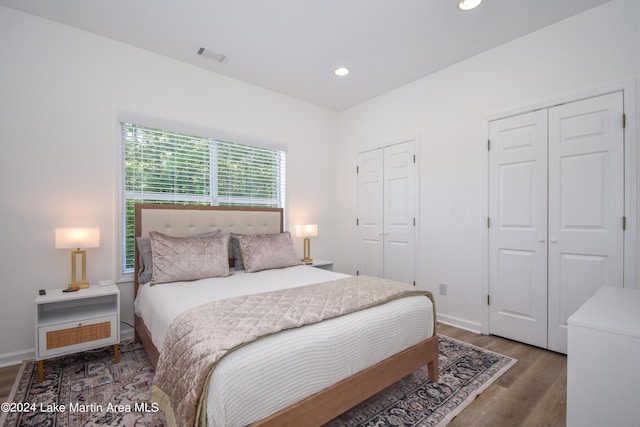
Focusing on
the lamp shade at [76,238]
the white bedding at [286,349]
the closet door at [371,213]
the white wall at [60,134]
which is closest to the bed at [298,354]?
the white bedding at [286,349]

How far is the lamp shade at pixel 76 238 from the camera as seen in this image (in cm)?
229

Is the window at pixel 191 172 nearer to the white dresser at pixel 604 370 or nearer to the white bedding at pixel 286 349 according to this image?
the white bedding at pixel 286 349

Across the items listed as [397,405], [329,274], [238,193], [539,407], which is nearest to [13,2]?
[238,193]

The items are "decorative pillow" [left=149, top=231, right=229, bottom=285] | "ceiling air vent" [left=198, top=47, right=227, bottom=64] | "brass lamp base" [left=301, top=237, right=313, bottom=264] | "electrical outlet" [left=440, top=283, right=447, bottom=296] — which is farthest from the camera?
"brass lamp base" [left=301, top=237, right=313, bottom=264]

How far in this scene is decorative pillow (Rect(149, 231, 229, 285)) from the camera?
8.15ft

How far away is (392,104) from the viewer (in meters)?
3.83

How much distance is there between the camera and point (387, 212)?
3877 millimetres

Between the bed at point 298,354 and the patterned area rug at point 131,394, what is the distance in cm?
18

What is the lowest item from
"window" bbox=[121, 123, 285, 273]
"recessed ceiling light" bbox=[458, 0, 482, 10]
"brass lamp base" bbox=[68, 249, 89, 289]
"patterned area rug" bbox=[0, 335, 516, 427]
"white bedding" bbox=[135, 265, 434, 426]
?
"patterned area rug" bbox=[0, 335, 516, 427]

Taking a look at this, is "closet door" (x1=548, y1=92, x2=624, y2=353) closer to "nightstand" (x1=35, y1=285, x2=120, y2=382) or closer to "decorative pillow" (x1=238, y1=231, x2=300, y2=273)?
"decorative pillow" (x1=238, y1=231, x2=300, y2=273)

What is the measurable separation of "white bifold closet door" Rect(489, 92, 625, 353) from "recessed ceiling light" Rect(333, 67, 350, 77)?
5.39 ft

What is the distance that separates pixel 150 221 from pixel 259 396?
230 cm

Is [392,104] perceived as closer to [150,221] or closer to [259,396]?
[150,221]

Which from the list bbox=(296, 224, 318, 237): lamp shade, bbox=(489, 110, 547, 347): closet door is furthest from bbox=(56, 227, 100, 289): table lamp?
bbox=(489, 110, 547, 347): closet door
